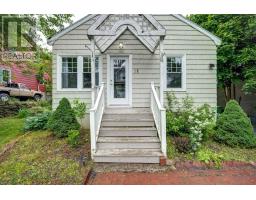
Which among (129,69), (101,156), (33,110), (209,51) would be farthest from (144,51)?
(33,110)

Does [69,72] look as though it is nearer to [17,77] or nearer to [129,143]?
[129,143]

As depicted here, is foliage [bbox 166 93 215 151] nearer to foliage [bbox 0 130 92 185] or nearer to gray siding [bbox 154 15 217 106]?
gray siding [bbox 154 15 217 106]

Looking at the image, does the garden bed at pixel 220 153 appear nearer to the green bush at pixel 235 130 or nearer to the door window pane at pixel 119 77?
the green bush at pixel 235 130

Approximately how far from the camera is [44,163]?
549 centimetres

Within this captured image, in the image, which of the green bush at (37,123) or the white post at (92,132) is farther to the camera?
the green bush at (37,123)

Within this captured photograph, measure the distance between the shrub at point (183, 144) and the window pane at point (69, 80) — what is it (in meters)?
4.05

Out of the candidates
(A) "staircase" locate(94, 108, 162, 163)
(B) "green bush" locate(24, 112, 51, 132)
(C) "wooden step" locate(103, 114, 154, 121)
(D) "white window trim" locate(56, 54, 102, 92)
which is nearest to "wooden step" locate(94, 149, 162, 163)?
(A) "staircase" locate(94, 108, 162, 163)

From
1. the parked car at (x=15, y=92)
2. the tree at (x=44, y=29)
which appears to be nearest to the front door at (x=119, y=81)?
the tree at (x=44, y=29)

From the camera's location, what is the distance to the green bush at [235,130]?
21.7ft

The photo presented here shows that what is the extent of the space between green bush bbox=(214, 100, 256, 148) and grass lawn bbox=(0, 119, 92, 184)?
384 centimetres

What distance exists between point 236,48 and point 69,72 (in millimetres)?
6766

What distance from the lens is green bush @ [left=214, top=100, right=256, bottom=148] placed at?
661 cm
